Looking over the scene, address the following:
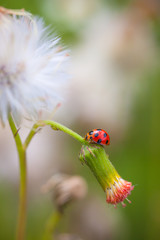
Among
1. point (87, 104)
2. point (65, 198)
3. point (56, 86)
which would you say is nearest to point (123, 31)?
point (87, 104)

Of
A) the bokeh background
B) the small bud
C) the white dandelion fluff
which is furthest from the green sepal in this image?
the bokeh background

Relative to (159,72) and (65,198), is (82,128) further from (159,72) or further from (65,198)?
(65,198)

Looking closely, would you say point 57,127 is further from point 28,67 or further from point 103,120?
point 103,120

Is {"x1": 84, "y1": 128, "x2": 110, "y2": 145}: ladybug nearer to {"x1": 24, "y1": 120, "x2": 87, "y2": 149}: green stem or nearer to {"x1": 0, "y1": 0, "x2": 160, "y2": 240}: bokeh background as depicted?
{"x1": 24, "y1": 120, "x2": 87, "y2": 149}: green stem

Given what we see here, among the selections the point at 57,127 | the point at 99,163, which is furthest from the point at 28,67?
the point at 99,163

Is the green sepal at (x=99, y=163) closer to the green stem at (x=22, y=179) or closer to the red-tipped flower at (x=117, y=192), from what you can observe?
the red-tipped flower at (x=117, y=192)

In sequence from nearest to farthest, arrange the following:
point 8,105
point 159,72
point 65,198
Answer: point 8,105 → point 65,198 → point 159,72
